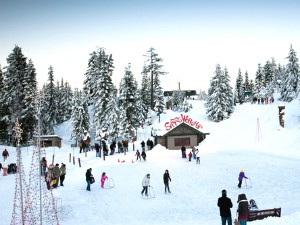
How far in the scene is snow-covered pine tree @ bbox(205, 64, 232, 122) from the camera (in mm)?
51812

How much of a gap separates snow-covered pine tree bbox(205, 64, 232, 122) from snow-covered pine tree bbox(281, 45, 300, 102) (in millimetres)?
10729

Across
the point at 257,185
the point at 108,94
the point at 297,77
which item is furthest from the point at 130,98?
the point at 297,77

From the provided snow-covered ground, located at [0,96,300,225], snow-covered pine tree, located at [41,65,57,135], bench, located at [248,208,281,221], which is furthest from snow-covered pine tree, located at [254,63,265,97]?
bench, located at [248,208,281,221]

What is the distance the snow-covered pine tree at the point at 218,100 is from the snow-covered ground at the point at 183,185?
1408cm

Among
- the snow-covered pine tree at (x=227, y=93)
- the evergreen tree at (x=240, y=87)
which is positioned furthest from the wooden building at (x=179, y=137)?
the evergreen tree at (x=240, y=87)

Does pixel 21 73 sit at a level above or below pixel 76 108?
above

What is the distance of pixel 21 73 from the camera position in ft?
142

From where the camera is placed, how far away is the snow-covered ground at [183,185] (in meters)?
14.0

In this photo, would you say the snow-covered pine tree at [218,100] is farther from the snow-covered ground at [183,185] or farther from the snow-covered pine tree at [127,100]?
the snow-covered pine tree at [127,100]

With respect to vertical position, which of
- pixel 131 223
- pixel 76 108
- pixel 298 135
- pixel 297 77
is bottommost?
pixel 131 223

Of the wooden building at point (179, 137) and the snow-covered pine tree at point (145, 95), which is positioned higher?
the snow-covered pine tree at point (145, 95)

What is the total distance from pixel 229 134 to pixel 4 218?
119 ft

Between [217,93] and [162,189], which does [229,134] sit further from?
[162,189]

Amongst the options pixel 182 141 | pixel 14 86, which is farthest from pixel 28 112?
pixel 182 141
